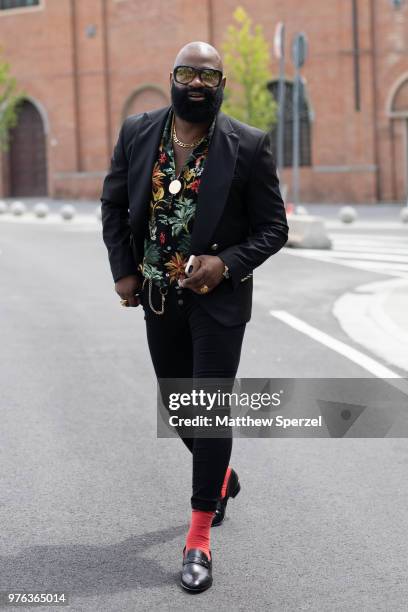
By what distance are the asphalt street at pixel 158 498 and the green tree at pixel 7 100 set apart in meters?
35.8

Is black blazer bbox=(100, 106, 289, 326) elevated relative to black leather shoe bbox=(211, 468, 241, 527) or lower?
elevated

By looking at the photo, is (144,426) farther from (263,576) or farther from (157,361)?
(263,576)

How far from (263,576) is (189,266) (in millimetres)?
1149

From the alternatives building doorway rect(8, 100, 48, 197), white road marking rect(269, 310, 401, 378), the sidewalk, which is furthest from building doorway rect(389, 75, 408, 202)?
white road marking rect(269, 310, 401, 378)

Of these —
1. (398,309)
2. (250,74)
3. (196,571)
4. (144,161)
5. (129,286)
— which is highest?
(250,74)

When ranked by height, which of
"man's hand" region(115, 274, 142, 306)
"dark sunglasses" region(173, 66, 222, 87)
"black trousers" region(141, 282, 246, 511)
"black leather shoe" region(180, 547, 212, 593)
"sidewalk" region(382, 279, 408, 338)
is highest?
"dark sunglasses" region(173, 66, 222, 87)

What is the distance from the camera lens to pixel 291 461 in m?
5.38

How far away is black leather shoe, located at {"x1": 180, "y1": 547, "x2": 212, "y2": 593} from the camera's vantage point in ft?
11.9

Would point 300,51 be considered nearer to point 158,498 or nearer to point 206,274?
point 158,498

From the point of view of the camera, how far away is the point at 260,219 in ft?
13.0

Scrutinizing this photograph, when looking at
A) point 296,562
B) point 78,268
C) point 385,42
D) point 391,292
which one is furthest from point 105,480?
point 385,42

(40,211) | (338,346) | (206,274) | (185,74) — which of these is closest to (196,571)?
(206,274)

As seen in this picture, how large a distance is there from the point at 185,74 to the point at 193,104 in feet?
0.37

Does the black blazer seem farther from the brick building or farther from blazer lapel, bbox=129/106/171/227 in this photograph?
the brick building
